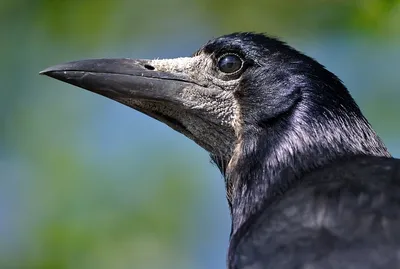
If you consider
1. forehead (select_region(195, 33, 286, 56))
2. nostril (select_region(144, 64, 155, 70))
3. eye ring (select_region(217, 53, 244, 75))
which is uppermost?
forehead (select_region(195, 33, 286, 56))

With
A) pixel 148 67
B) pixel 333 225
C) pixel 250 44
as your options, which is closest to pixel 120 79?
pixel 148 67

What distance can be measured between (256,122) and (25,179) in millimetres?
2795

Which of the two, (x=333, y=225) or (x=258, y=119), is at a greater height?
(x=258, y=119)

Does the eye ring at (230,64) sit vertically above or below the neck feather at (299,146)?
above

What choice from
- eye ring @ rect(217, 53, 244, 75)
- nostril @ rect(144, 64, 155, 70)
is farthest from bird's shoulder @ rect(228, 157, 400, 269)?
nostril @ rect(144, 64, 155, 70)

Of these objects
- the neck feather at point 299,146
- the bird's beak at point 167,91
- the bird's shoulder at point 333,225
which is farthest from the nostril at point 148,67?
the bird's shoulder at point 333,225

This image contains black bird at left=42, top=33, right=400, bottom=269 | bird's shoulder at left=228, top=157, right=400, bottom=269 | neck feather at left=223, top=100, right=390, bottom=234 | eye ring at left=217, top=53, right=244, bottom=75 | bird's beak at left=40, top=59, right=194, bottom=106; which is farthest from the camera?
eye ring at left=217, top=53, right=244, bottom=75

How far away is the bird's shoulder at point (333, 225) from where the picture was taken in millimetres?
4039

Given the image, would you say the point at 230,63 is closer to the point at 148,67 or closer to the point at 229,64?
the point at 229,64

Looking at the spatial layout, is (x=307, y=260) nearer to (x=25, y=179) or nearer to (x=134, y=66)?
(x=134, y=66)

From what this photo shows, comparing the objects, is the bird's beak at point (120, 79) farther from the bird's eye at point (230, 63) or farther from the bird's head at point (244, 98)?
the bird's eye at point (230, 63)

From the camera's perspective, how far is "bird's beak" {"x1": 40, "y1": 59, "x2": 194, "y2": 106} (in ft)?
17.1

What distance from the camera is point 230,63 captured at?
5.38 metres

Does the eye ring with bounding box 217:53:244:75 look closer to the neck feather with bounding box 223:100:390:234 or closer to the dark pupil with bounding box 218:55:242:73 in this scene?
the dark pupil with bounding box 218:55:242:73
